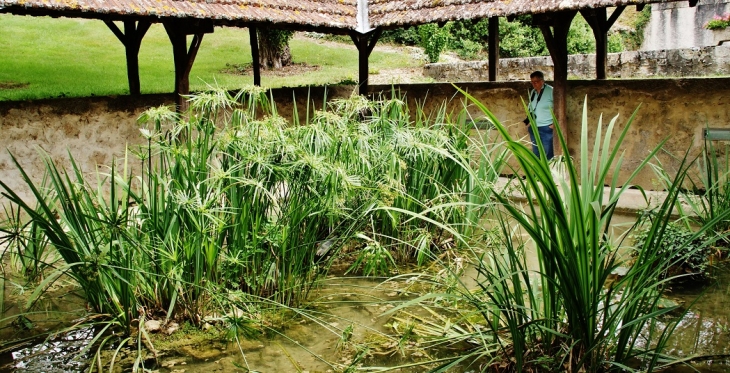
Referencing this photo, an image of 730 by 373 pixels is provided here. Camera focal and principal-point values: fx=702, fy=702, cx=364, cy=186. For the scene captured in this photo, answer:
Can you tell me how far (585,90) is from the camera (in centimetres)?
976

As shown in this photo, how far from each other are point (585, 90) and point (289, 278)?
6.52m

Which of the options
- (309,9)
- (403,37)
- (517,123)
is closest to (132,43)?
(309,9)

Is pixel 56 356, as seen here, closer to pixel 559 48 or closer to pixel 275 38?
pixel 559 48

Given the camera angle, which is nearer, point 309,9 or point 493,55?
point 309,9

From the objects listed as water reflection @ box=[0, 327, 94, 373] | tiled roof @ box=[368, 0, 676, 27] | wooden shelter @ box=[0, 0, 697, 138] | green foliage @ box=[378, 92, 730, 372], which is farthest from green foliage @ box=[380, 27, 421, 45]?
green foliage @ box=[378, 92, 730, 372]

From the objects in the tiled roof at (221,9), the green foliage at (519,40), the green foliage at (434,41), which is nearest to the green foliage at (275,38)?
the green foliage at (434,41)

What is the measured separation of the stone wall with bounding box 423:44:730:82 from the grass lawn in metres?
2.68

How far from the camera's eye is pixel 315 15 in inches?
405

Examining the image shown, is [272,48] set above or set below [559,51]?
above

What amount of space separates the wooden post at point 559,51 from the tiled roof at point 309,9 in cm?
48

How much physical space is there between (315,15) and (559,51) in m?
3.52

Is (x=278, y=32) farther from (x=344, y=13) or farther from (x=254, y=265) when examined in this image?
(x=254, y=265)

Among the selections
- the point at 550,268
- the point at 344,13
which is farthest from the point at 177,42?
the point at 550,268

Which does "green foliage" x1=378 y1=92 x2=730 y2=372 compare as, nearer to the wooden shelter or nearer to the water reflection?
the water reflection
